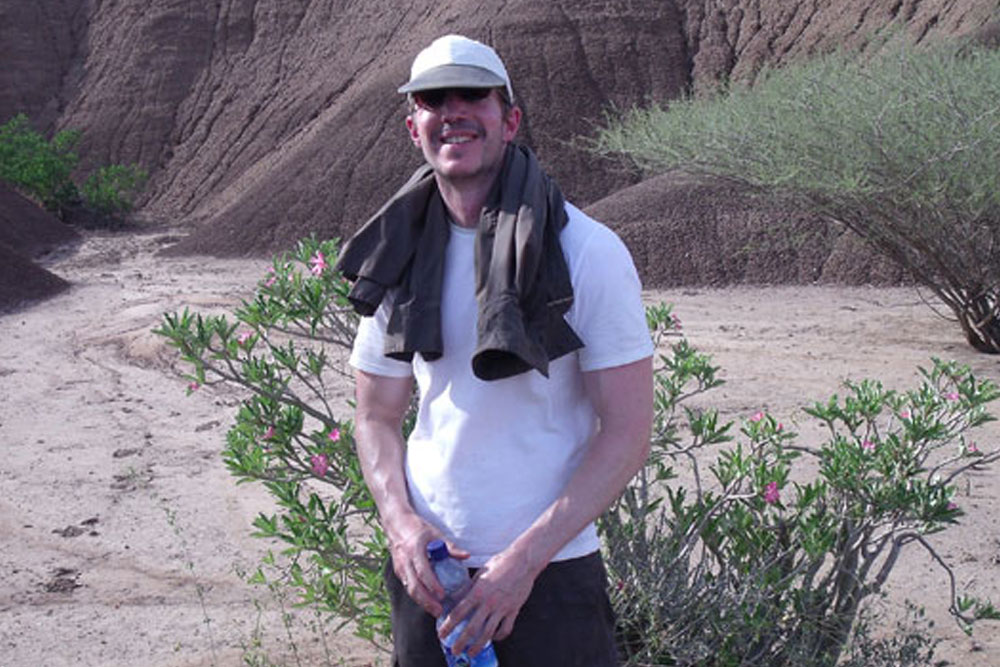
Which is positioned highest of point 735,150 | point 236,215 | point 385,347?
point 385,347

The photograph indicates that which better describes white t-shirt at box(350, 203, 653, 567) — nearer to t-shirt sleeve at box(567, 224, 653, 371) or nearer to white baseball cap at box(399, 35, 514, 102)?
t-shirt sleeve at box(567, 224, 653, 371)

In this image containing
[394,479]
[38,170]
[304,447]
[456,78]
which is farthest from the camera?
[38,170]

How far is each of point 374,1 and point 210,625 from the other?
99.1 ft

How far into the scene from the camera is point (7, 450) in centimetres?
858

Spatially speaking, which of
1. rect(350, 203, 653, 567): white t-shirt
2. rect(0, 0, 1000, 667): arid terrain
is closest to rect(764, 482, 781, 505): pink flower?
rect(350, 203, 653, 567): white t-shirt

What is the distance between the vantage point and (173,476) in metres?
7.76

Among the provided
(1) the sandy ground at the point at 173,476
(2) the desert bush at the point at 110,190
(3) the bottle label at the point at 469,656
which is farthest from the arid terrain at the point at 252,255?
A: (3) the bottle label at the point at 469,656

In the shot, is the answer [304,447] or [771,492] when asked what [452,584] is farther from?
[304,447]

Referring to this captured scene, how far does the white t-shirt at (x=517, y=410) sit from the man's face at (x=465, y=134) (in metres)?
0.14

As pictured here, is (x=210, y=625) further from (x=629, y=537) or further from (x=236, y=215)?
(x=236, y=215)

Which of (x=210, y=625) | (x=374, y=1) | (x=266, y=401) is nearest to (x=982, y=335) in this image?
(x=210, y=625)

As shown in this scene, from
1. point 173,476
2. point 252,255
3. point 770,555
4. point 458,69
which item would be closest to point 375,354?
point 458,69

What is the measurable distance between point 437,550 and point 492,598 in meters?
0.14

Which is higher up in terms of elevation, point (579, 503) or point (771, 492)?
point (579, 503)
